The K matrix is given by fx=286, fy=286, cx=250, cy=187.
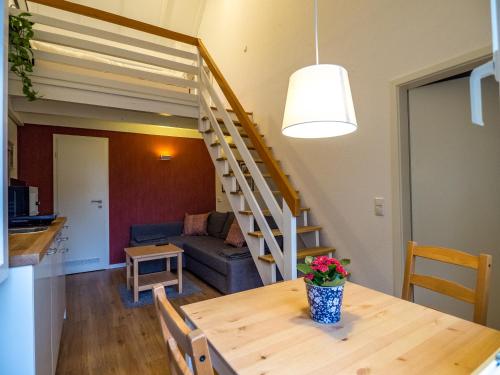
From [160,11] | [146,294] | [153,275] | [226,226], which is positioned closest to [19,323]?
[146,294]

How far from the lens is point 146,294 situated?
3.43m

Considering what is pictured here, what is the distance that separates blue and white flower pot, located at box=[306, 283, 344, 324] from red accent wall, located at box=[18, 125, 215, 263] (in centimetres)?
440

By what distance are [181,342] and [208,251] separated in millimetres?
3169

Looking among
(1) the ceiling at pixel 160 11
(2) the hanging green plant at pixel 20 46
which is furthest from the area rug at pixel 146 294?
(1) the ceiling at pixel 160 11

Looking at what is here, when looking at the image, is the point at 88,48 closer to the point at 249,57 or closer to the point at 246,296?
the point at 249,57

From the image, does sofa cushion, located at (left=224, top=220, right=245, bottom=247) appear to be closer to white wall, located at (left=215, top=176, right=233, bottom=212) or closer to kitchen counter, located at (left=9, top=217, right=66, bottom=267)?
white wall, located at (left=215, top=176, right=233, bottom=212)

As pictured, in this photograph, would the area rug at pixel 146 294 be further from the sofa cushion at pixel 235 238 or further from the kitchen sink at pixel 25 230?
the kitchen sink at pixel 25 230

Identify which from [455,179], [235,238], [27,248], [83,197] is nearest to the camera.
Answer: [27,248]

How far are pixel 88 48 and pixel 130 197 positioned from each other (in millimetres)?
2485

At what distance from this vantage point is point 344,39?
2590mm

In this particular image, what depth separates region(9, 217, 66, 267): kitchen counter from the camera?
1.12 m

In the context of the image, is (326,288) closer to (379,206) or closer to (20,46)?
(379,206)

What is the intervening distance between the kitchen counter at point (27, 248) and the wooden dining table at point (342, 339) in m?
0.64

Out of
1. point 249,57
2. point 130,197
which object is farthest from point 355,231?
point 130,197
